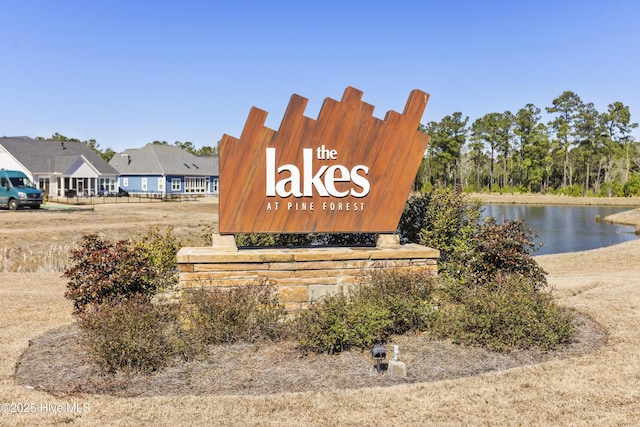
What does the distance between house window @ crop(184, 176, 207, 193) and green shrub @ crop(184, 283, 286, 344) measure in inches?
2362

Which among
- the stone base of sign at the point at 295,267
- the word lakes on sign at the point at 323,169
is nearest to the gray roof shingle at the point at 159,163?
the word lakes on sign at the point at 323,169

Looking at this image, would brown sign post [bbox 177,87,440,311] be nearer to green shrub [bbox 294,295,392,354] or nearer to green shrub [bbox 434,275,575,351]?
green shrub [bbox 294,295,392,354]

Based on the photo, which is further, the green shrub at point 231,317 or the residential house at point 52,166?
the residential house at point 52,166

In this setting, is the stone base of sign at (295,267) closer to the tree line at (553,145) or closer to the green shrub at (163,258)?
the green shrub at (163,258)

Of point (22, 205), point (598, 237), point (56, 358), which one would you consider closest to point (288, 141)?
point (56, 358)

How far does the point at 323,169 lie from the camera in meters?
9.94

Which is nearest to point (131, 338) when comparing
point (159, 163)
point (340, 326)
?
point (340, 326)

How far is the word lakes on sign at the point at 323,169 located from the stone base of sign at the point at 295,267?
0.62 meters

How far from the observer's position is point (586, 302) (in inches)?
433

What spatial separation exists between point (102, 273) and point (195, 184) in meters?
60.7

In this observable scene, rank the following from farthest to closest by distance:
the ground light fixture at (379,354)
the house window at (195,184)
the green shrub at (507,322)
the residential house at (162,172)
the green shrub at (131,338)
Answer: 1. the house window at (195,184)
2. the residential house at (162,172)
3. the green shrub at (507,322)
4. the green shrub at (131,338)
5. the ground light fixture at (379,354)

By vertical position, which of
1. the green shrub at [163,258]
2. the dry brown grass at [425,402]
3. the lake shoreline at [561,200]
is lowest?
the dry brown grass at [425,402]

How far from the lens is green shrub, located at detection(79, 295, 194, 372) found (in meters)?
6.96

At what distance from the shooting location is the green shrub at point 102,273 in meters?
8.47
